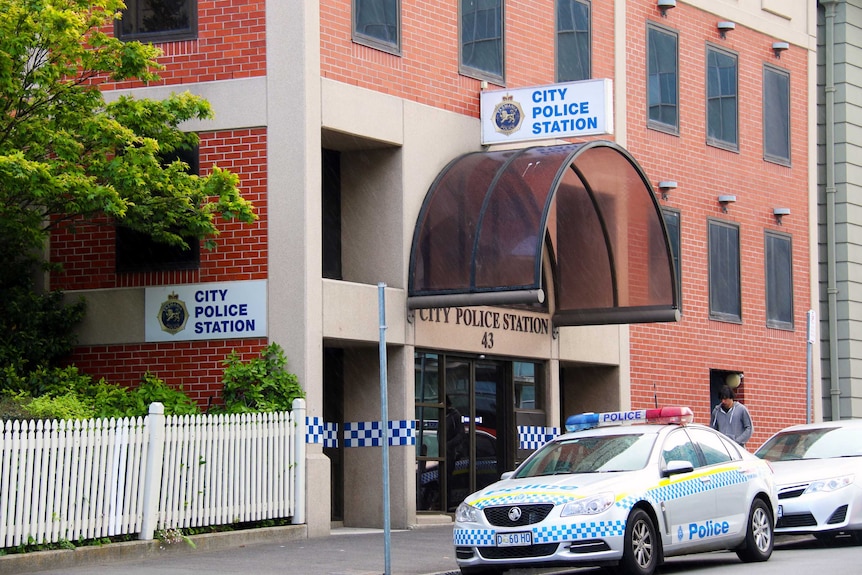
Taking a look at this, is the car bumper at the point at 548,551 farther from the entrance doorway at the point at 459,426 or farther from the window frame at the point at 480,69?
the window frame at the point at 480,69

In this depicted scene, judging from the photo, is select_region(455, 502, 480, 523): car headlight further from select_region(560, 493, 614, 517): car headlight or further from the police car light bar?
the police car light bar

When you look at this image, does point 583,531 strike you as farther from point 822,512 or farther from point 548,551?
point 822,512

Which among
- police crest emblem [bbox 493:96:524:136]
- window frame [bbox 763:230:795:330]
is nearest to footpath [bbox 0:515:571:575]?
police crest emblem [bbox 493:96:524:136]

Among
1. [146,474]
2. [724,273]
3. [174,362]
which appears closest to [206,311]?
[174,362]

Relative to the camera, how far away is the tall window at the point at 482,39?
21.5 meters

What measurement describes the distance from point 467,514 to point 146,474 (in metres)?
3.69

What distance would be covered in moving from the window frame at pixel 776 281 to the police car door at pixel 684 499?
13.6 m

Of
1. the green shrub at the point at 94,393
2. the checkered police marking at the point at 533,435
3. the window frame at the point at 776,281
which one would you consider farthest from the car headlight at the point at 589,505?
the window frame at the point at 776,281

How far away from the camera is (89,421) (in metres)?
15.3

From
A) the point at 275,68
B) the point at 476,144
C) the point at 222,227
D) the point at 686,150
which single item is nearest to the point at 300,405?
the point at 222,227

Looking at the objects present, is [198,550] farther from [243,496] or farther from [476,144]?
[476,144]

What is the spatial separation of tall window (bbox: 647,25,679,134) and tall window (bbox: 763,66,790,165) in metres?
2.92

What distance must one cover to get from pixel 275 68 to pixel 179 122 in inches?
54.5

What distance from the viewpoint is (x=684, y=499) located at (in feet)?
46.6
